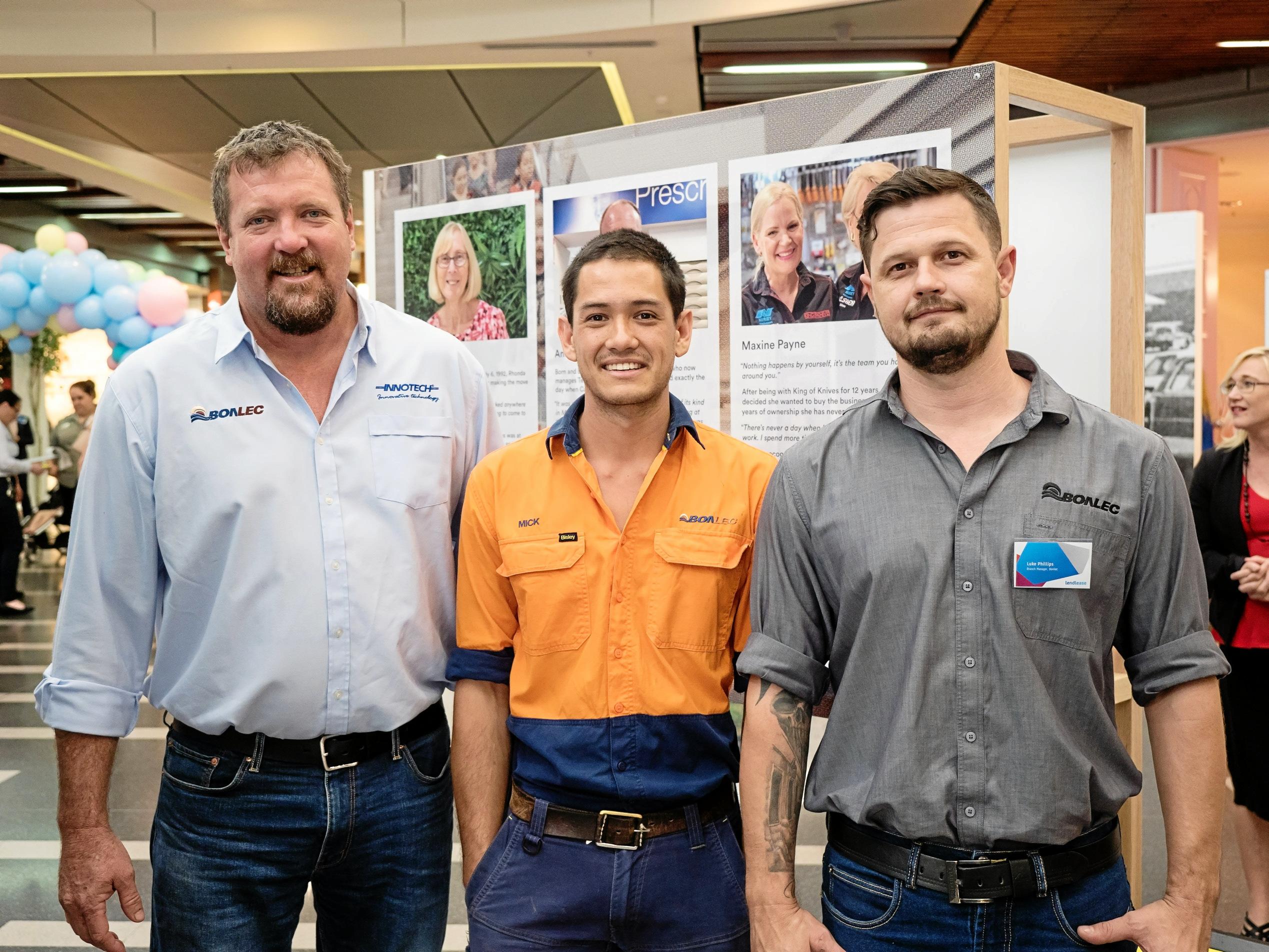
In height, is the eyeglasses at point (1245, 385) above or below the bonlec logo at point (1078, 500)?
above

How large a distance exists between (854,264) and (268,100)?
768 cm

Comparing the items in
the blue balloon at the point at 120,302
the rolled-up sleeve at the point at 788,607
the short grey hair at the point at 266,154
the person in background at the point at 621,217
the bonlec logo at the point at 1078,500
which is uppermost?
the blue balloon at the point at 120,302

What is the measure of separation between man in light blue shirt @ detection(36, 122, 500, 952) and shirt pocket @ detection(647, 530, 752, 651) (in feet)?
1.45

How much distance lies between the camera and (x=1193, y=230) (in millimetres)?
6484

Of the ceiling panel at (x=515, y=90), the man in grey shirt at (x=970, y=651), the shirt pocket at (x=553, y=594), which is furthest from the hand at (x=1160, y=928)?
the ceiling panel at (x=515, y=90)

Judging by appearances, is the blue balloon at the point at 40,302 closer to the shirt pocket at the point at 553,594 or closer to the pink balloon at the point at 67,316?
the pink balloon at the point at 67,316

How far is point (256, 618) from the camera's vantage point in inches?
71.7

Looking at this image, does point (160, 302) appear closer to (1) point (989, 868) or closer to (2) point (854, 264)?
(2) point (854, 264)

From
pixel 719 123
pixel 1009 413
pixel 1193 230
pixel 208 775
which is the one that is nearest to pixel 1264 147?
pixel 1193 230

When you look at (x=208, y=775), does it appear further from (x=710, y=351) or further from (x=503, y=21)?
(x=503, y=21)

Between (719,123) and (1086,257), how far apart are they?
1.22 metres

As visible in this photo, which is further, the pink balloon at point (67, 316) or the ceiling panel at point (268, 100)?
the pink balloon at point (67, 316)

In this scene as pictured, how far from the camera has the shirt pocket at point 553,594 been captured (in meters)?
1.80

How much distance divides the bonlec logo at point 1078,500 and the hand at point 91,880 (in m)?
1.59
